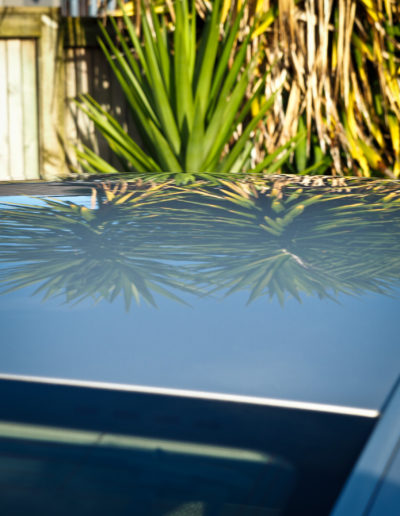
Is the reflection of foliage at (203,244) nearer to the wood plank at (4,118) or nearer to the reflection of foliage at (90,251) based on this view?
the reflection of foliage at (90,251)

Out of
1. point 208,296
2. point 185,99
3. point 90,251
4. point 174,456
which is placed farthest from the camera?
point 185,99

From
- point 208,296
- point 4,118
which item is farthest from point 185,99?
point 208,296

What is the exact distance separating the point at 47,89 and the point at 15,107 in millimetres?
270

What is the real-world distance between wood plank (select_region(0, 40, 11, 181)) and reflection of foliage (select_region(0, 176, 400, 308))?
3.46 m

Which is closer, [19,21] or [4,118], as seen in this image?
[19,21]

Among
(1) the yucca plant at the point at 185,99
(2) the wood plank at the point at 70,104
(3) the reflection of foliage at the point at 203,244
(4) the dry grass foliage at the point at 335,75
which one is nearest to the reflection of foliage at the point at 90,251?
A: (3) the reflection of foliage at the point at 203,244

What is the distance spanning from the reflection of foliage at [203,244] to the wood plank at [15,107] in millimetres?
3450

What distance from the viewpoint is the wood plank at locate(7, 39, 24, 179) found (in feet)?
14.1

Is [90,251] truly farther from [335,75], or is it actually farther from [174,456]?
[335,75]

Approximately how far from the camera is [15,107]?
4406 mm

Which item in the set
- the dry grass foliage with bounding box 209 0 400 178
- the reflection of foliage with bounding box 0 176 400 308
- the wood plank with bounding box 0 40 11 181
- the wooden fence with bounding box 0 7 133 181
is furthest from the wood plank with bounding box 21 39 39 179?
the reflection of foliage with bounding box 0 176 400 308

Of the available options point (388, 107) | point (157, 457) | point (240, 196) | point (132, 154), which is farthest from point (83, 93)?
point (157, 457)

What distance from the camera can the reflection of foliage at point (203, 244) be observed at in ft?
2.54

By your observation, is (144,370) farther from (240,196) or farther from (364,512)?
(240,196)
